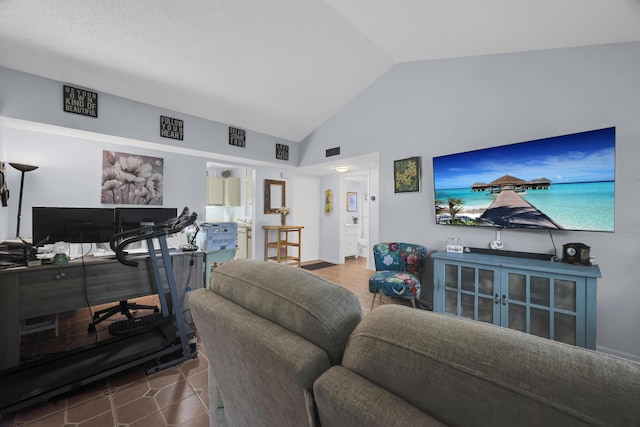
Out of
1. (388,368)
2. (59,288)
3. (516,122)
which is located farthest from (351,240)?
(388,368)

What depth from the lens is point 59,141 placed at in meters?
3.34

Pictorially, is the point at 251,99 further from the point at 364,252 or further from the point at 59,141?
the point at 364,252

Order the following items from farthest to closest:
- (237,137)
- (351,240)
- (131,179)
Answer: (351,240) < (237,137) < (131,179)

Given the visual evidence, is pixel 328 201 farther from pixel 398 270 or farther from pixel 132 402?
pixel 132 402

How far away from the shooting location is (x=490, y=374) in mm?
430

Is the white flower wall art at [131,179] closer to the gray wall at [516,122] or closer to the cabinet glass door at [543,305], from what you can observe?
the gray wall at [516,122]

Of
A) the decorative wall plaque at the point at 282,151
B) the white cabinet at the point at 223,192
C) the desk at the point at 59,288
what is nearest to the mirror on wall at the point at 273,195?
the decorative wall plaque at the point at 282,151

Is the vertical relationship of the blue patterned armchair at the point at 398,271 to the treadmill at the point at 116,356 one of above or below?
above

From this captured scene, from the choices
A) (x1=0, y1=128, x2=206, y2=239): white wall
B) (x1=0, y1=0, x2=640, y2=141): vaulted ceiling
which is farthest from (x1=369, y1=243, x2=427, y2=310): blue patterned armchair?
(x1=0, y1=128, x2=206, y2=239): white wall

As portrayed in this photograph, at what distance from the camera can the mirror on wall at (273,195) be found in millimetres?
5531

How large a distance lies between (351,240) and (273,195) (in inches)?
92.1

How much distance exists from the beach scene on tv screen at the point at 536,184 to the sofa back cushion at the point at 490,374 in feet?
8.44

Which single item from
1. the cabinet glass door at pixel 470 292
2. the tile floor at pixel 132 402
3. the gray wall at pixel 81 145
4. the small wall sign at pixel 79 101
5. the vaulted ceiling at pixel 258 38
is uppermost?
the vaulted ceiling at pixel 258 38

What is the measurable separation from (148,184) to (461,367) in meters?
4.61
